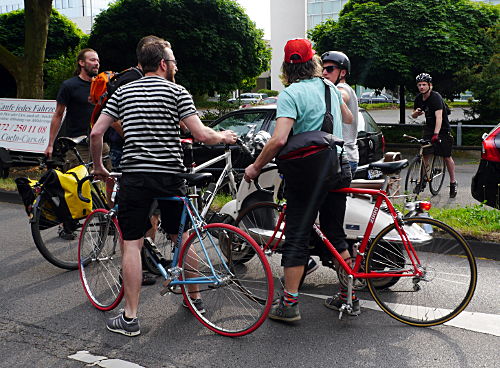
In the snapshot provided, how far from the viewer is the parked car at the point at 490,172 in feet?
20.5

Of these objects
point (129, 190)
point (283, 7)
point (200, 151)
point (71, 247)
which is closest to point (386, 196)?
Result: point (129, 190)

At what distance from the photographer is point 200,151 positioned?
9.34 meters

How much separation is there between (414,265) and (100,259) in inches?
93.4

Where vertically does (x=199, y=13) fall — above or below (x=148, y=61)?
above

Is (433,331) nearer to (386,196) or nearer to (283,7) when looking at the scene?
(386,196)

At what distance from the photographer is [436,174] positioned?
9.52 metres

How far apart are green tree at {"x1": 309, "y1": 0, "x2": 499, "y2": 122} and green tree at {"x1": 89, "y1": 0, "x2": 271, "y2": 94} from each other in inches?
116

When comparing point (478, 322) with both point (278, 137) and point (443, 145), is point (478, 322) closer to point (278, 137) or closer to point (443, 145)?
point (278, 137)

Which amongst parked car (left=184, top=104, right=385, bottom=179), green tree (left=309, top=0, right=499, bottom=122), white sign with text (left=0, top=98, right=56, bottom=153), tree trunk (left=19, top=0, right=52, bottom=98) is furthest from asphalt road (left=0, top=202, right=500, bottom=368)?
green tree (left=309, top=0, right=499, bottom=122)

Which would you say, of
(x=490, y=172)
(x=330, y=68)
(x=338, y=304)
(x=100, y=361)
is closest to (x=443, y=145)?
(x=490, y=172)

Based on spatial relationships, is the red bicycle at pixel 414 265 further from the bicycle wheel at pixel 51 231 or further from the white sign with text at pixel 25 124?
the white sign with text at pixel 25 124

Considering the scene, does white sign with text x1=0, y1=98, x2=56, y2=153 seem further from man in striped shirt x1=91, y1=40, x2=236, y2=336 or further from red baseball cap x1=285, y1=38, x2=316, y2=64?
red baseball cap x1=285, y1=38, x2=316, y2=64

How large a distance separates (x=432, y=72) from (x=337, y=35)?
287 cm

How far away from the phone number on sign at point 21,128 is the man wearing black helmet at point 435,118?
640 centimetres
